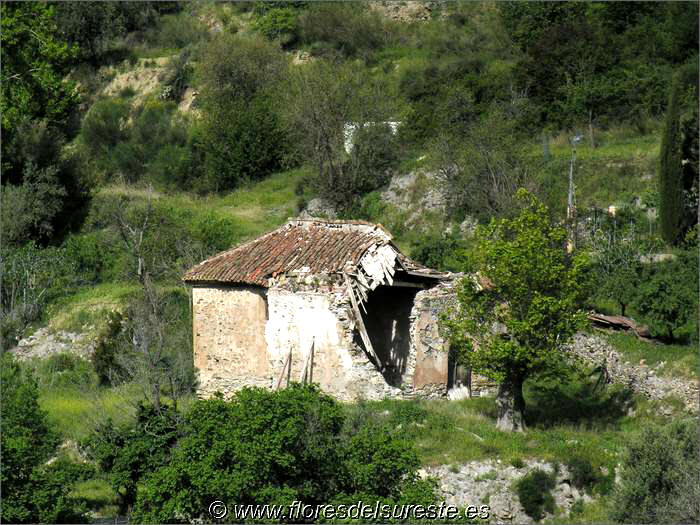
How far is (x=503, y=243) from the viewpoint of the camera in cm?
2656

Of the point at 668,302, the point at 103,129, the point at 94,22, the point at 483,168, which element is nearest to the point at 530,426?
the point at 668,302

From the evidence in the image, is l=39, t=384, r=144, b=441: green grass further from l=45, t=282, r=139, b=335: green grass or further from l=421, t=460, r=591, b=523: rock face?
l=421, t=460, r=591, b=523: rock face

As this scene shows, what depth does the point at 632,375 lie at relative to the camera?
29.0m

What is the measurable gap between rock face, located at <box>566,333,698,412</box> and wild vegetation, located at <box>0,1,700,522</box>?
299mm

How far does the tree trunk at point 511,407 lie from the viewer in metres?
26.2

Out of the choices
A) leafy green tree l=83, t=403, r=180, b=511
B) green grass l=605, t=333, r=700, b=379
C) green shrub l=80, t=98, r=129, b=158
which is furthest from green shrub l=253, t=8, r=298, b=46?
leafy green tree l=83, t=403, r=180, b=511

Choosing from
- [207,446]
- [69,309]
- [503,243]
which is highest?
[503,243]

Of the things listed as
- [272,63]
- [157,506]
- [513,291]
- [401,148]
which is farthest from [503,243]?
[272,63]

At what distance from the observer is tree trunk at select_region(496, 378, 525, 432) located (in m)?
26.2

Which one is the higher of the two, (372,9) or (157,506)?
(372,9)

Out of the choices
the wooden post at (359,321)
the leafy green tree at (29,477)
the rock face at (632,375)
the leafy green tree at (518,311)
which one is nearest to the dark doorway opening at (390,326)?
the wooden post at (359,321)

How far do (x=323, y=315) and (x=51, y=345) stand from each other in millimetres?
11333

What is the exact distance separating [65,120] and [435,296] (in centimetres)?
3273

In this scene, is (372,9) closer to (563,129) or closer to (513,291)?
(563,129)
